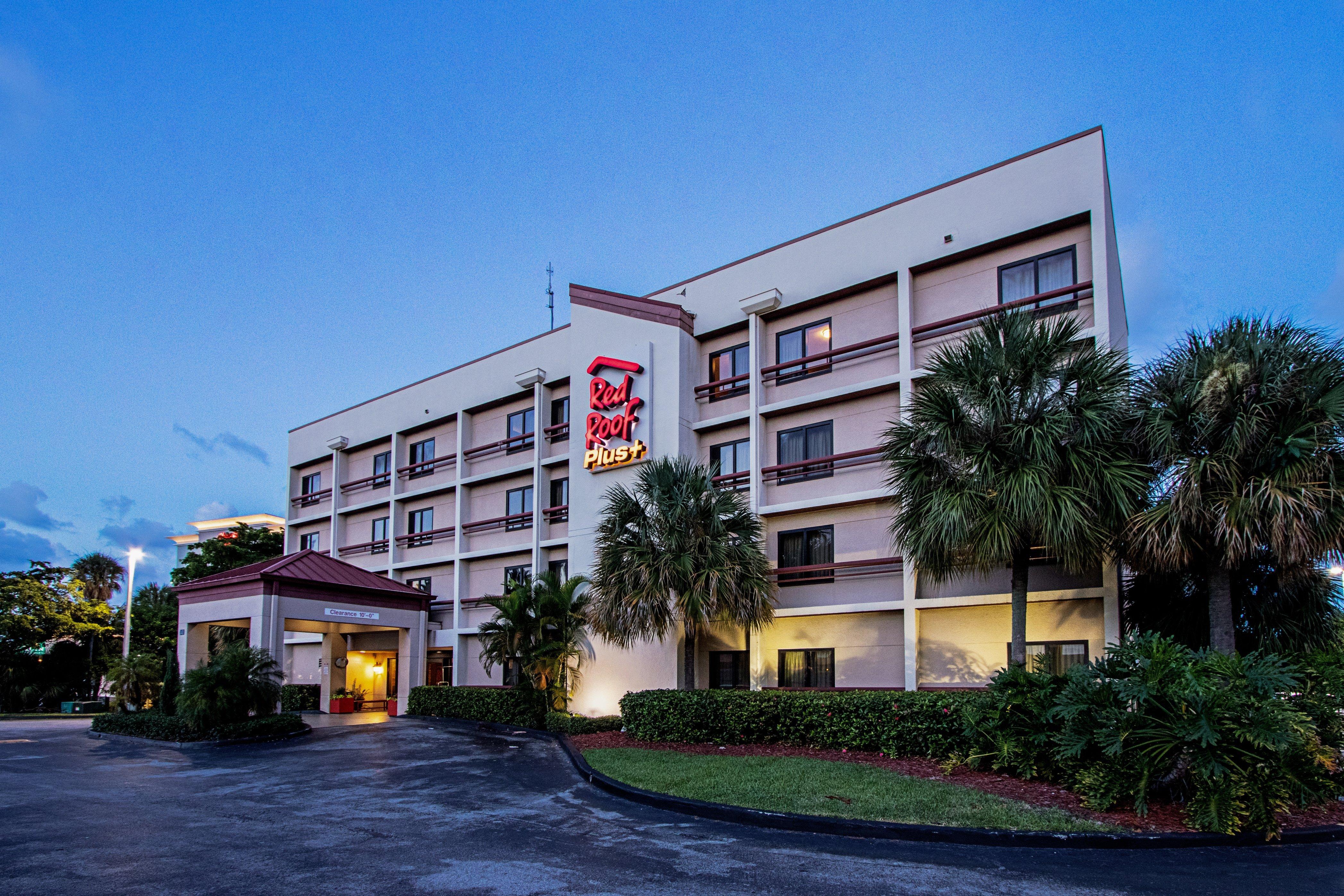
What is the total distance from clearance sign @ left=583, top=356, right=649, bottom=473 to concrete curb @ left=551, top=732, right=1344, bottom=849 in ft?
50.1

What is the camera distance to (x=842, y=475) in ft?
74.4

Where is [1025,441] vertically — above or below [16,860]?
above

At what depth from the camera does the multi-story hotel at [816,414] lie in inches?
776

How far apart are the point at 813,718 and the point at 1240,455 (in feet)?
30.0

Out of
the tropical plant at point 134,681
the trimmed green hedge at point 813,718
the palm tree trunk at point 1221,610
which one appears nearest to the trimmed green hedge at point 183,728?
the tropical plant at point 134,681

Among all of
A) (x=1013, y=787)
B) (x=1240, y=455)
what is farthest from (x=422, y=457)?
(x=1240, y=455)

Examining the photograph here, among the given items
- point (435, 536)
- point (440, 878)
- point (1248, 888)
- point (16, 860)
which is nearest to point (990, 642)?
point (1248, 888)

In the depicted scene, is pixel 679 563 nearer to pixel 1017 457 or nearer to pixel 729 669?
pixel 729 669

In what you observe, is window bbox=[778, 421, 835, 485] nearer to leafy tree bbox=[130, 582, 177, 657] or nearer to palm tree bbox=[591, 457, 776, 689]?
palm tree bbox=[591, 457, 776, 689]

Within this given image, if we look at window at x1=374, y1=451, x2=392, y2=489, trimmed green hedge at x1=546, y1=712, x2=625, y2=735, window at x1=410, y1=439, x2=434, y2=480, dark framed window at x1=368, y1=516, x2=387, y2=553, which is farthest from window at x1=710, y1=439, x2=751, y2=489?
dark framed window at x1=368, y1=516, x2=387, y2=553

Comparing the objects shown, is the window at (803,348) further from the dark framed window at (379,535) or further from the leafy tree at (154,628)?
the leafy tree at (154,628)

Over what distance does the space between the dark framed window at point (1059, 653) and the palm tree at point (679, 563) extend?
5815 mm

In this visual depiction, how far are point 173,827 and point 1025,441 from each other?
564 inches

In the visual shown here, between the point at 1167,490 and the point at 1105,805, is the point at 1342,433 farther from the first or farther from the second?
the point at 1105,805
